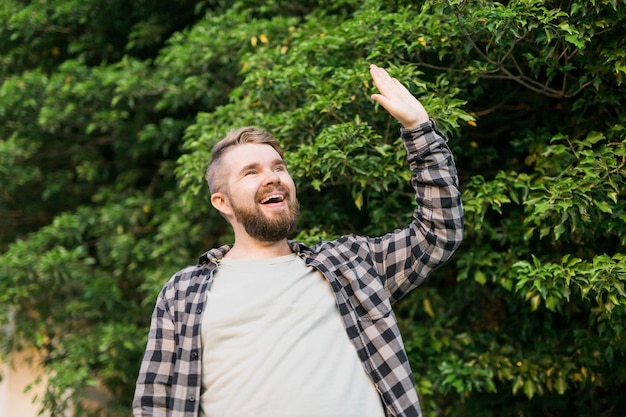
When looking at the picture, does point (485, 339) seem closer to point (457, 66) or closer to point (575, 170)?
point (575, 170)

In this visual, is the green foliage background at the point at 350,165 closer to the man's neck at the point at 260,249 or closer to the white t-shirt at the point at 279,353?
the man's neck at the point at 260,249

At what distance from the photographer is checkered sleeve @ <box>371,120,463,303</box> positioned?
233cm

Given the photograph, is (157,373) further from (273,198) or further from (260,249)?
(273,198)

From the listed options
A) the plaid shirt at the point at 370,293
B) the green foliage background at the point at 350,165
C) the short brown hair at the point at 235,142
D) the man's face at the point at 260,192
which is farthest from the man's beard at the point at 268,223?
the green foliage background at the point at 350,165

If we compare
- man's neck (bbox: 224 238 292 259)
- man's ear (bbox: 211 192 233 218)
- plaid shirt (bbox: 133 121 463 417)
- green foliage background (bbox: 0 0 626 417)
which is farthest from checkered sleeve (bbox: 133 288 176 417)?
green foliage background (bbox: 0 0 626 417)

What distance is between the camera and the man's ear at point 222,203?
8.40 feet

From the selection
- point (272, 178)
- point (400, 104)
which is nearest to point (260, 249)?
point (272, 178)

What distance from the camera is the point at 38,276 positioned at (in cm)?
491

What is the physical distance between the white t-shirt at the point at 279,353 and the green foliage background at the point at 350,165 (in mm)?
1116

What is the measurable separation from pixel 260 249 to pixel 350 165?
3.17ft

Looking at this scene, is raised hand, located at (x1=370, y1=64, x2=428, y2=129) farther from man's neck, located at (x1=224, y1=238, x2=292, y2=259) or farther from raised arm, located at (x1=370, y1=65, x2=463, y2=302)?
man's neck, located at (x1=224, y1=238, x2=292, y2=259)

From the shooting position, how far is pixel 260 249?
2.45 m

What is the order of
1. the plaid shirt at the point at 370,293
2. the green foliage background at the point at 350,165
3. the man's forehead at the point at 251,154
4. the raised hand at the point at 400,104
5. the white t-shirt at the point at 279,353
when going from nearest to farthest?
the white t-shirt at the point at 279,353, the plaid shirt at the point at 370,293, the raised hand at the point at 400,104, the man's forehead at the point at 251,154, the green foliage background at the point at 350,165

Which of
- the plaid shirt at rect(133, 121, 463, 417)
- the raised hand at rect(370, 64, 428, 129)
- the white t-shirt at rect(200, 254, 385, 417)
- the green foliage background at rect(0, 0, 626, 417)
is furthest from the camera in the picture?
the green foliage background at rect(0, 0, 626, 417)
